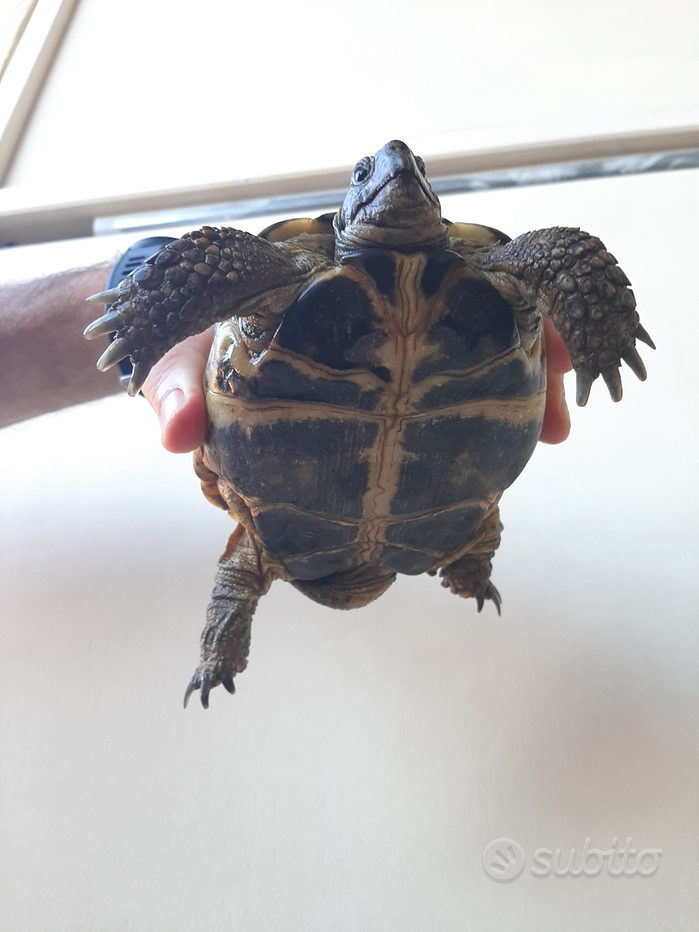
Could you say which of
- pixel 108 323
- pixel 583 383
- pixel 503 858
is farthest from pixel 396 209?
pixel 503 858

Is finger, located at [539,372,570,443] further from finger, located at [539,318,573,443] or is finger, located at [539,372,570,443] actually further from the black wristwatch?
the black wristwatch

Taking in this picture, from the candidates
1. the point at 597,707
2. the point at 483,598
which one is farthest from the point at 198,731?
the point at 597,707

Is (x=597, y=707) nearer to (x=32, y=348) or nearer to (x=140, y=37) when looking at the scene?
(x=32, y=348)

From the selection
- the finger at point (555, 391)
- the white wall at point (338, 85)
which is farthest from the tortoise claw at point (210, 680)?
the white wall at point (338, 85)
